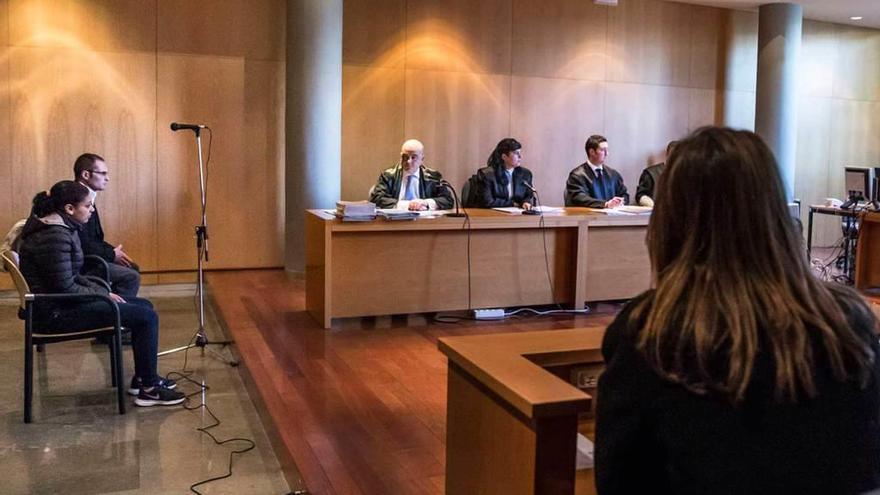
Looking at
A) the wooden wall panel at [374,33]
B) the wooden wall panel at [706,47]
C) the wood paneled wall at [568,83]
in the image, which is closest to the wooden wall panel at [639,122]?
the wood paneled wall at [568,83]

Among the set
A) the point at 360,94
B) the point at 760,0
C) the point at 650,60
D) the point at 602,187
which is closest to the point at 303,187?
the point at 360,94

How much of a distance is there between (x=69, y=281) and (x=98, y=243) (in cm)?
138

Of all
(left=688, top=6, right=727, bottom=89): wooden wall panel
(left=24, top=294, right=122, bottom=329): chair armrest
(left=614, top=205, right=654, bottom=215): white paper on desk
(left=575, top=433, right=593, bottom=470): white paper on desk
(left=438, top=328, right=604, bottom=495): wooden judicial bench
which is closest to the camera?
(left=438, top=328, right=604, bottom=495): wooden judicial bench

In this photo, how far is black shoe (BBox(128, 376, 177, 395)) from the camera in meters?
4.23

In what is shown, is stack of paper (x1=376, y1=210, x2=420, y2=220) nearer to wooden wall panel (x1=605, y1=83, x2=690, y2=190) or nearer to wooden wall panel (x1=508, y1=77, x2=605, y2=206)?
wooden wall panel (x1=508, y1=77, x2=605, y2=206)

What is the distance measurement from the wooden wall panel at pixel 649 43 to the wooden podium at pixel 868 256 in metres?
2.92

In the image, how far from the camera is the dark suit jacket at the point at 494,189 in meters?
6.34

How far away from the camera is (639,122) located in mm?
8695

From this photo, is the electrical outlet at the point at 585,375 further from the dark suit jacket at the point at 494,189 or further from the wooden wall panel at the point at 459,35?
the wooden wall panel at the point at 459,35

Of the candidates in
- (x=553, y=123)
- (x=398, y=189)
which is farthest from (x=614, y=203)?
(x=553, y=123)

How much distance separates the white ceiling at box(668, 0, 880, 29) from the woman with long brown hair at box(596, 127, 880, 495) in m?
7.93

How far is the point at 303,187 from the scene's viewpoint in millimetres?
6891

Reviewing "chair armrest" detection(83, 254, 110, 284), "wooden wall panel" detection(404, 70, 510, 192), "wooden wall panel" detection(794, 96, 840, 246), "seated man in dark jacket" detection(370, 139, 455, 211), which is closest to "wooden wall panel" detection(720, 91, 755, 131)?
"wooden wall panel" detection(794, 96, 840, 246)

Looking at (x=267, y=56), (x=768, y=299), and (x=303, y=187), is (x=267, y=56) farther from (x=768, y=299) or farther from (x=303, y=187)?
(x=768, y=299)
